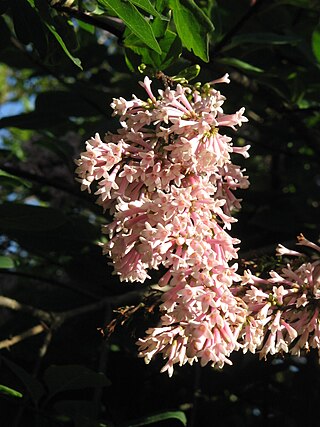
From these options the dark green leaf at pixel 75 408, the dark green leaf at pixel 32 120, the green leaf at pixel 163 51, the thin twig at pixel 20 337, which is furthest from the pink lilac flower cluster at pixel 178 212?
the dark green leaf at pixel 32 120

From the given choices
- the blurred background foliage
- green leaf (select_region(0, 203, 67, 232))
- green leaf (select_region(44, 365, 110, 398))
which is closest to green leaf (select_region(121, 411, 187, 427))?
the blurred background foliage

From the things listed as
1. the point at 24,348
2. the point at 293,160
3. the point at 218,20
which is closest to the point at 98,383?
the point at 24,348

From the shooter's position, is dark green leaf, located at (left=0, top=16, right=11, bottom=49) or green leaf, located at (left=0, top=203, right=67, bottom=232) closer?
green leaf, located at (left=0, top=203, right=67, bottom=232)

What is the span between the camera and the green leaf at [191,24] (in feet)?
5.16

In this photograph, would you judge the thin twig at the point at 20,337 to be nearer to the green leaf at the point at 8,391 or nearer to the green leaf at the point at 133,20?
the green leaf at the point at 8,391

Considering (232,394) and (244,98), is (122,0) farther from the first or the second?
(232,394)

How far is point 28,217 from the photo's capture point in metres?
1.98

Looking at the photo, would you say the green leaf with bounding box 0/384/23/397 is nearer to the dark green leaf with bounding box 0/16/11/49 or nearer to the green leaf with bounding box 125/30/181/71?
the green leaf with bounding box 125/30/181/71

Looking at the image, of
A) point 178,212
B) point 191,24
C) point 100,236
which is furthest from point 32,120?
point 178,212

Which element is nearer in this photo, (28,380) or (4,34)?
(28,380)

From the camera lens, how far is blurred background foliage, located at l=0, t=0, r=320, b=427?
6.00ft

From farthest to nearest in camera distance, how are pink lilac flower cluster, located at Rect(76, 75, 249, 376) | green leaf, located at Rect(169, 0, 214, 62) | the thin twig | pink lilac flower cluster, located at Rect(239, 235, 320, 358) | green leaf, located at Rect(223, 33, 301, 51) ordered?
green leaf, located at Rect(223, 33, 301, 51) < the thin twig < green leaf, located at Rect(169, 0, 214, 62) < pink lilac flower cluster, located at Rect(239, 235, 320, 358) < pink lilac flower cluster, located at Rect(76, 75, 249, 376)

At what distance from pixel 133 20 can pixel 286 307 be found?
26.3 inches

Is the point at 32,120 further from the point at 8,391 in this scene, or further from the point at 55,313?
the point at 8,391
